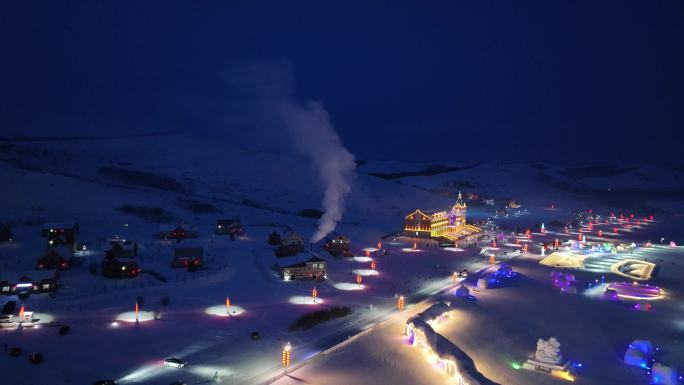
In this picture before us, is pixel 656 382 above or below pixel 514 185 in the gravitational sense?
below

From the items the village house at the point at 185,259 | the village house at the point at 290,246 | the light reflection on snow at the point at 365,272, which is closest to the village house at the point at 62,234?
the village house at the point at 185,259

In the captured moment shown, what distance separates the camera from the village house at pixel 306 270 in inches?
1453

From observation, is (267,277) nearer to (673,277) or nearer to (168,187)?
(673,277)

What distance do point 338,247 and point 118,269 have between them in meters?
21.8

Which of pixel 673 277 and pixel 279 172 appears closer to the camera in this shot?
pixel 673 277

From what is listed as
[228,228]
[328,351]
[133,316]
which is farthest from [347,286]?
[228,228]

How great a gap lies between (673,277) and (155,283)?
47.3 m

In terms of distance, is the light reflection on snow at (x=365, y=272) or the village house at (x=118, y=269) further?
the light reflection on snow at (x=365, y=272)

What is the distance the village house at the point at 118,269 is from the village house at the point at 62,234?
337 inches

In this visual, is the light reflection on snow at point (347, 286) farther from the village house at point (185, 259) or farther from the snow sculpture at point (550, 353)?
the snow sculpture at point (550, 353)

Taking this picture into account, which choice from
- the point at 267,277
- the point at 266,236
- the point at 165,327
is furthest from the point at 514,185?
the point at 165,327

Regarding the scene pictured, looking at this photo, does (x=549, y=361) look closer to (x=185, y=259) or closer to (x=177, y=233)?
(x=185, y=259)

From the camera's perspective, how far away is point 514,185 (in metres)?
171

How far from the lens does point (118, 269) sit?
109 feet
